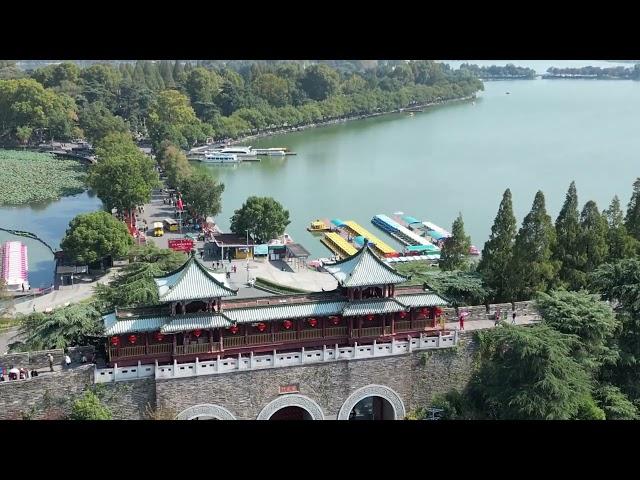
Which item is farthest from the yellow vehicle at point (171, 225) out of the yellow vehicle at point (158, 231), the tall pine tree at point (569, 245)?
the tall pine tree at point (569, 245)

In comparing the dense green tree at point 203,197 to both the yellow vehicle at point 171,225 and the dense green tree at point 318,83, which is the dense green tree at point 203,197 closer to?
the yellow vehicle at point 171,225

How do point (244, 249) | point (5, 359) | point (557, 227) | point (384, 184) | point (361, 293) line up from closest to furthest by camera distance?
point (5, 359)
point (361, 293)
point (557, 227)
point (244, 249)
point (384, 184)

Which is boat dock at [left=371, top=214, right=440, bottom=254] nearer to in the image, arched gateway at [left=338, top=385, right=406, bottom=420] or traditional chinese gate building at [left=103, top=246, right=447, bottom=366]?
traditional chinese gate building at [left=103, top=246, right=447, bottom=366]

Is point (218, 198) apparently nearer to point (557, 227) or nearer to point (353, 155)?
point (557, 227)

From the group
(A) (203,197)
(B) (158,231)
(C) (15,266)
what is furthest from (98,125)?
(C) (15,266)

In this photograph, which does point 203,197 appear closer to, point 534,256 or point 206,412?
point 534,256

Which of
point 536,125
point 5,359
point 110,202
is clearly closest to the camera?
point 5,359
